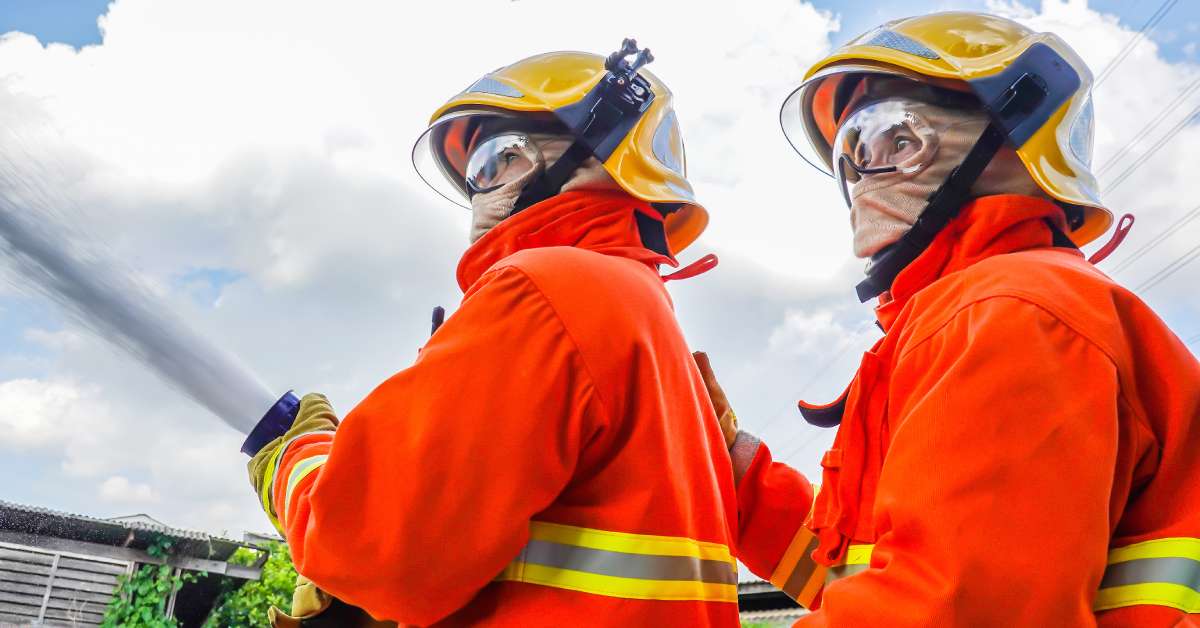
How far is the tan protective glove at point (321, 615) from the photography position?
271cm

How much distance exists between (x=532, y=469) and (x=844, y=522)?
2.68 feet

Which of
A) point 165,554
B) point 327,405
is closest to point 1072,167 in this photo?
point 327,405

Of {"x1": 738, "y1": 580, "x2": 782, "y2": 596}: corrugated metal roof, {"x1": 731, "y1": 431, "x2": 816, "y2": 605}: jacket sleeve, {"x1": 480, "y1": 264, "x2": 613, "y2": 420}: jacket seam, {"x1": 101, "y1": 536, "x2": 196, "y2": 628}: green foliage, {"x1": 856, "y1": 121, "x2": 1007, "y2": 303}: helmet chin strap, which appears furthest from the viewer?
{"x1": 101, "y1": 536, "x2": 196, "y2": 628}: green foliage

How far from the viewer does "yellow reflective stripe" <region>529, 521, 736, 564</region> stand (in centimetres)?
216

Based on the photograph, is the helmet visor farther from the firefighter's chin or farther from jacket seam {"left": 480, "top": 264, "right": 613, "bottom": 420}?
the firefighter's chin

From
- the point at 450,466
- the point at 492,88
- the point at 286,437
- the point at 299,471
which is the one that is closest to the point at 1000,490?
the point at 450,466

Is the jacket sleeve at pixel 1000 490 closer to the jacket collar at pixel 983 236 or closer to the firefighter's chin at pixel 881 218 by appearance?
the jacket collar at pixel 983 236

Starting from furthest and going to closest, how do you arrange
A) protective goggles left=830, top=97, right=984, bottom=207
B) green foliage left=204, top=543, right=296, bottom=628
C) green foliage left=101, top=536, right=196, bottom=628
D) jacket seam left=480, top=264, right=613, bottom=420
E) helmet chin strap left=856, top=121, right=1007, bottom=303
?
green foliage left=204, top=543, right=296, bottom=628 < green foliage left=101, top=536, right=196, bottom=628 < protective goggles left=830, top=97, right=984, bottom=207 < helmet chin strap left=856, top=121, right=1007, bottom=303 < jacket seam left=480, top=264, right=613, bottom=420

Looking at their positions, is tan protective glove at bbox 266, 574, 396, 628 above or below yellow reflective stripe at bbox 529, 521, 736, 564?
below

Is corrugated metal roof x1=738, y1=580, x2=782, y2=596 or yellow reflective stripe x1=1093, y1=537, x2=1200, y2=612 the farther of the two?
corrugated metal roof x1=738, y1=580, x2=782, y2=596

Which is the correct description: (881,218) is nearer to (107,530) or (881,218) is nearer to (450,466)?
(450,466)

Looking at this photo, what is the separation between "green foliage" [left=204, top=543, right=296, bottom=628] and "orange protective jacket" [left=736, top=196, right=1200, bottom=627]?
1337 cm

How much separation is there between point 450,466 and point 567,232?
1018 mm

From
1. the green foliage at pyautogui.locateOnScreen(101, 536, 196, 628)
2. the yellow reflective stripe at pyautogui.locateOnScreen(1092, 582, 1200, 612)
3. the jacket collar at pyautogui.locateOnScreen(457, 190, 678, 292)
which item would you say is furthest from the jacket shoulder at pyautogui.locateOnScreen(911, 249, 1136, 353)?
the green foliage at pyautogui.locateOnScreen(101, 536, 196, 628)
